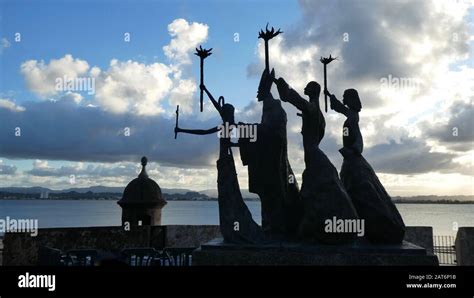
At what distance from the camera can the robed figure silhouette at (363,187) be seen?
941 cm

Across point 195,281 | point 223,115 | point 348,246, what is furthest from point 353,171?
point 195,281

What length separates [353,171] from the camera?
10023mm

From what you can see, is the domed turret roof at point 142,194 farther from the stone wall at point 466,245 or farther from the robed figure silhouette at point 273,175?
the stone wall at point 466,245

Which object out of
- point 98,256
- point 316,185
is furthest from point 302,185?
point 98,256

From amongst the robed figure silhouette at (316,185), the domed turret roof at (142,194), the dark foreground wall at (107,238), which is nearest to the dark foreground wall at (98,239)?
the dark foreground wall at (107,238)

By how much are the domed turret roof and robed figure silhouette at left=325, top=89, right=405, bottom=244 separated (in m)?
9.92

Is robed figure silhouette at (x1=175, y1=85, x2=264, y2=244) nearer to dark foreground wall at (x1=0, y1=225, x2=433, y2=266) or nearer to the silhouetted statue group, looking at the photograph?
the silhouetted statue group

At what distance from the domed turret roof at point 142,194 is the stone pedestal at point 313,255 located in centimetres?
949

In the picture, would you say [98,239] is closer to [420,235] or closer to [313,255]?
[313,255]

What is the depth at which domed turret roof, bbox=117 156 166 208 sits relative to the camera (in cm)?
1819

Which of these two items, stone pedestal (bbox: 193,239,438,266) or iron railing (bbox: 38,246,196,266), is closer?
stone pedestal (bbox: 193,239,438,266)

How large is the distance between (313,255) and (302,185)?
64.5 inches

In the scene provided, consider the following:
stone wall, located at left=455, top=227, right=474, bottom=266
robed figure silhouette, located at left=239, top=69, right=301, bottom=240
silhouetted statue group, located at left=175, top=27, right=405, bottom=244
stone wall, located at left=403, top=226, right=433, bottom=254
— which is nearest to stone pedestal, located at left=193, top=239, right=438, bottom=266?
silhouetted statue group, located at left=175, top=27, right=405, bottom=244

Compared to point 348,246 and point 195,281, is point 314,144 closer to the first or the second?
point 348,246
